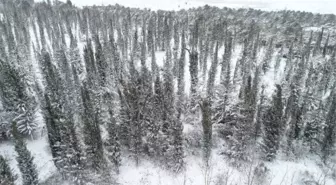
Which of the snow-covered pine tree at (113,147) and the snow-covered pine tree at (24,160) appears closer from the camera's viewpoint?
the snow-covered pine tree at (24,160)

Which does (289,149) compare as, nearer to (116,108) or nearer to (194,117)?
(194,117)

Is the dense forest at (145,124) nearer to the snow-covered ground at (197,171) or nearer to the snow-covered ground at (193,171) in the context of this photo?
the snow-covered ground at (197,171)

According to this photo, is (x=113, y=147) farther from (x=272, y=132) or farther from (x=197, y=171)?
(x=272, y=132)

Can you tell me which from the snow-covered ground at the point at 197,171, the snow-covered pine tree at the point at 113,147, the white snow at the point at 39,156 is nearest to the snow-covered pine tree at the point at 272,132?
the snow-covered ground at the point at 197,171

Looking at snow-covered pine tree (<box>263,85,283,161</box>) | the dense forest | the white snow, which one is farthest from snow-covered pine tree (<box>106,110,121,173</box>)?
snow-covered pine tree (<box>263,85,283,161</box>)

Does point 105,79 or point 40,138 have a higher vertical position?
point 105,79

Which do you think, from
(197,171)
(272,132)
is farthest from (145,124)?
(272,132)

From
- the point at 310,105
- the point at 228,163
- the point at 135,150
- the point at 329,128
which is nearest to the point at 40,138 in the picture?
the point at 135,150

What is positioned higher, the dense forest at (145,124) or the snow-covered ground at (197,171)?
the dense forest at (145,124)

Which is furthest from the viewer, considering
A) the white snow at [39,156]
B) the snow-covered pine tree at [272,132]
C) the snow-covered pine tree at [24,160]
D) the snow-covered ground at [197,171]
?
the snow-covered pine tree at [272,132]

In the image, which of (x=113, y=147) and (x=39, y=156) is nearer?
(x=113, y=147)

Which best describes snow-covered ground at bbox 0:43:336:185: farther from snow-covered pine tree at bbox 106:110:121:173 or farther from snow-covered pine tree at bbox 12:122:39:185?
snow-covered pine tree at bbox 12:122:39:185
